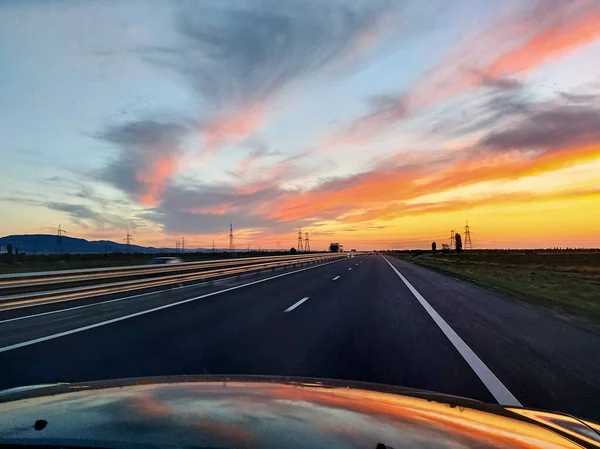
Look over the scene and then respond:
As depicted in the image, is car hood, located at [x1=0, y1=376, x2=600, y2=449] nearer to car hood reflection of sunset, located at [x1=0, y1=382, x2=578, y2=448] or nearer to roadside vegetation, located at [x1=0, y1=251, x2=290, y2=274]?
car hood reflection of sunset, located at [x1=0, y1=382, x2=578, y2=448]

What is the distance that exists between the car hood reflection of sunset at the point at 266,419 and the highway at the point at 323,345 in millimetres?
2516

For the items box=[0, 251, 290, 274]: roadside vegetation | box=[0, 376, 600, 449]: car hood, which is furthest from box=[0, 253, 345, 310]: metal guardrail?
box=[0, 251, 290, 274]: roadside vegetation

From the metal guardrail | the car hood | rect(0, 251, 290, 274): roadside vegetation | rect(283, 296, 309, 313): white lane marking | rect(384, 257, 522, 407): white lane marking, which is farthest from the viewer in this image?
rect(0, 251, 290, 274): roadside vegetation

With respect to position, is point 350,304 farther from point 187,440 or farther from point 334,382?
point 187,440

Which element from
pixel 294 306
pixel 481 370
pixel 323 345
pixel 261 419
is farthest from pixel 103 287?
pixel 261 419

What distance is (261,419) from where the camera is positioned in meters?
2.70

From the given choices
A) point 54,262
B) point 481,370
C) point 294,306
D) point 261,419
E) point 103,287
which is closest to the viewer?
point 261,419

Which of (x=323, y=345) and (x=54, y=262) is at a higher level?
(x=54, y=262)

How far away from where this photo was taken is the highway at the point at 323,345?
6020mm

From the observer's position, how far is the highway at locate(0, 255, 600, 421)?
237 inches

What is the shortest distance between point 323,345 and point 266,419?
5562 mm

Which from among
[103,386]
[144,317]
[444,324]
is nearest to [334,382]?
[103,386]

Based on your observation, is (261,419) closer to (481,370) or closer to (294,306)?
(481,370)

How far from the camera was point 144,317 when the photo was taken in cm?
1114
